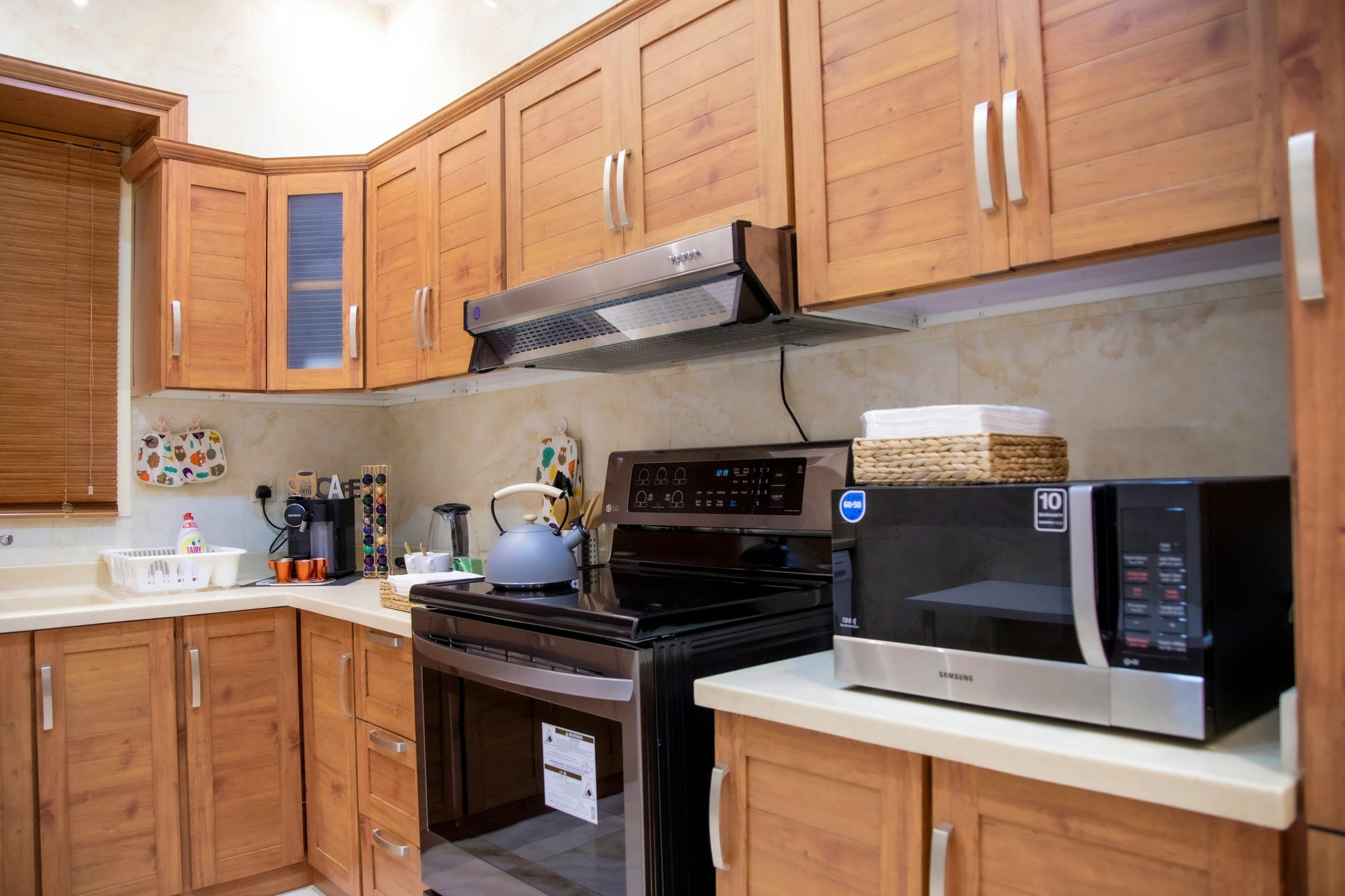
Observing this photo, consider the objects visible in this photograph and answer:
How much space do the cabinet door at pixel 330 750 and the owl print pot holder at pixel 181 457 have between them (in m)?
0.89

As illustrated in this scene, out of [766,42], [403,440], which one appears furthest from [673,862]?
[403,440]

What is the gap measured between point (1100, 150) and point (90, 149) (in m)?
3.23

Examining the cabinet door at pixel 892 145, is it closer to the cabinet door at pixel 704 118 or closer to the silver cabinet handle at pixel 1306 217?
the cabinet door at pixel 704 118

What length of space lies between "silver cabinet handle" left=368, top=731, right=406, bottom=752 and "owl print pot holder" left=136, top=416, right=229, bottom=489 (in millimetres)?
1417

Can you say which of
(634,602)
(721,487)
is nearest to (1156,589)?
(634,602)

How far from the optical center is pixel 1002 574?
3.55ft

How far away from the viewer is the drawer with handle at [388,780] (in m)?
2.08

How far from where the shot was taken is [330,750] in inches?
97.1

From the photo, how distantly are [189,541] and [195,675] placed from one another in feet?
1.61

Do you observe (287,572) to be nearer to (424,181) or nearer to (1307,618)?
(424,181)

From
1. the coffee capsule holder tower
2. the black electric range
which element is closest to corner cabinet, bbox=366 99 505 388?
the coffee capsule holder tower

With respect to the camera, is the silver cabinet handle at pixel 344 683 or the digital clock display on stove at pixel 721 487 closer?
the digital clock display on stove at pixel 721 487

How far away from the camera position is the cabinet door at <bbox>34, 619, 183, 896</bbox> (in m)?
2.27

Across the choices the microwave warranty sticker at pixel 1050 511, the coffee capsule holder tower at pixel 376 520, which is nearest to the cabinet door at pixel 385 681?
the coffee capsule holder tower at pixel 376 520
